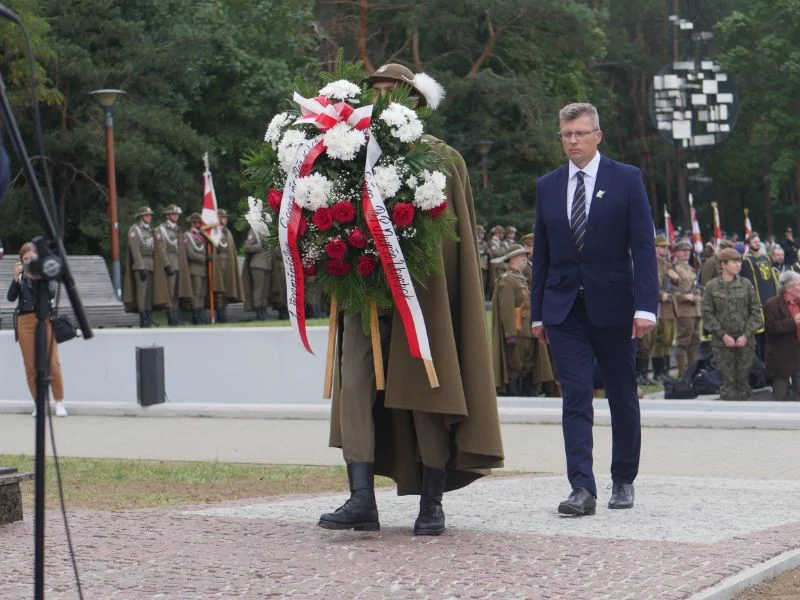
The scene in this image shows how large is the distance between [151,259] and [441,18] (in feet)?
80.8

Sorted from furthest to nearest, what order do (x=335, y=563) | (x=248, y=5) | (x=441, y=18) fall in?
(x=441, y=18), (x=248, y=5), (x=335, y=563)

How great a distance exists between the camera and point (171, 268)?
26.6 m

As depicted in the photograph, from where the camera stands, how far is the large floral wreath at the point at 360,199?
6.56 meters

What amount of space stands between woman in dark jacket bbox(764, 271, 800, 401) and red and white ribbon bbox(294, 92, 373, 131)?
11644 mm

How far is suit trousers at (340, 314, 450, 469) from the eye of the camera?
6668 millimetres

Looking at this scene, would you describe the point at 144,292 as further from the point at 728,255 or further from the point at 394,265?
the point at 394,265

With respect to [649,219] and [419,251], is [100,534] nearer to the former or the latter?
[419,251]

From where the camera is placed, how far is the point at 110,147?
28922 millimetres

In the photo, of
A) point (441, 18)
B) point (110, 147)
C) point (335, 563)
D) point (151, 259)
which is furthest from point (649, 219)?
point (441, 18)

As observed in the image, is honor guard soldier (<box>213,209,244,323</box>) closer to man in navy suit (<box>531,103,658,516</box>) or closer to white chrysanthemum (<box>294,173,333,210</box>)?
man in navy suit (<box>531,103,658,516</box>)

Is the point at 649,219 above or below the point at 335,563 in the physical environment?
above

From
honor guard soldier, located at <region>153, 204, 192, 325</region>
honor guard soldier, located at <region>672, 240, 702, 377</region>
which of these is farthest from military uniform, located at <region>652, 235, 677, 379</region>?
honor guard soldier, located at <region>153, 204, 192, 325</region>

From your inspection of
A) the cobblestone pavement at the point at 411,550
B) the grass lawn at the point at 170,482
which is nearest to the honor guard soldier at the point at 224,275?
the grass lawn at the point at 170,482

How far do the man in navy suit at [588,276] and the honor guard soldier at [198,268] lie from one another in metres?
19.5
